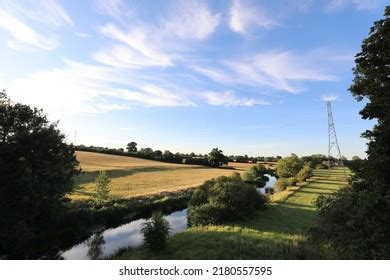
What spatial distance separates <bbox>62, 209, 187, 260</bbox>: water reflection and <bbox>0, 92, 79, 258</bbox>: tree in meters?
3.22

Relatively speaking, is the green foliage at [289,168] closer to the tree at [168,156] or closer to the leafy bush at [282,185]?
the leafy bush at [282,185]

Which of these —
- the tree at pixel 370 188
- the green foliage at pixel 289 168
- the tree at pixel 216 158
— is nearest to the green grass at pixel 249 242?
the tree at pixel 370 188

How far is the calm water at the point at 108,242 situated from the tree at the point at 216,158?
81365 mm

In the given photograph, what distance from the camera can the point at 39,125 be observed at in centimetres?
2928

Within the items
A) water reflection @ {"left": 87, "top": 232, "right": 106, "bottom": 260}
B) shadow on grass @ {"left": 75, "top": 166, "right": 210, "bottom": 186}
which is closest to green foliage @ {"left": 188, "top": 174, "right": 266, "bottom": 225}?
water reflection @ {"left": 87, "top": 232, "right": 106, "bottom": 260}

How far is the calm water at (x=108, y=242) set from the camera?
1102 inches

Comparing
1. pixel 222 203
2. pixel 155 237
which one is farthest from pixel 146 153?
pixel 155 237

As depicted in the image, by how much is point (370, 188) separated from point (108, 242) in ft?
79.4

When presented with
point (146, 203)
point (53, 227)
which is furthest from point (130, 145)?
point (53, 227)

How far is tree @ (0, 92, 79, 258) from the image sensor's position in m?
25.4

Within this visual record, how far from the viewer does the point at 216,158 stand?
12119 cm

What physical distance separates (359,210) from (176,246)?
48.4ft
